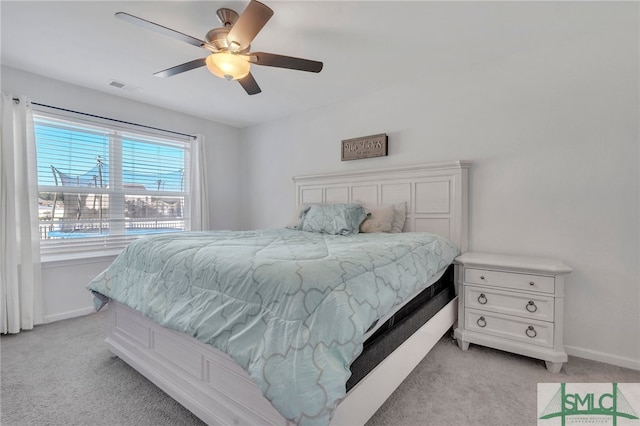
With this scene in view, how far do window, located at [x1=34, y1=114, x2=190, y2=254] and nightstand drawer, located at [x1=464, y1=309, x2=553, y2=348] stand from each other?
11.9 feet

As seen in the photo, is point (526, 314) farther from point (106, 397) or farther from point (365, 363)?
point (106, 397)

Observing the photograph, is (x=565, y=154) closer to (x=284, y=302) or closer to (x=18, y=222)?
(x=284, y=302)

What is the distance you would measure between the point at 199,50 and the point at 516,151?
109 inches

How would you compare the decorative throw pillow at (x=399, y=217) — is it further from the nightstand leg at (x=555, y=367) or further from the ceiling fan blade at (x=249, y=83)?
the ceiling fan blade at (x=249, y=83)

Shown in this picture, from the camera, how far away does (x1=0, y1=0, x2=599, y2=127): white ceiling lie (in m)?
1.83

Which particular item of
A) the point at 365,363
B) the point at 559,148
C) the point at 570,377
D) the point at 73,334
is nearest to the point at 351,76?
the point at 559,148

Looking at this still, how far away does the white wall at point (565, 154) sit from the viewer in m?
1.96

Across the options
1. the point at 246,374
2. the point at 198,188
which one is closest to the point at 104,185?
the point at 198,188

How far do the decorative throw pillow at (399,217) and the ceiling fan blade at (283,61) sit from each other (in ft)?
5.03

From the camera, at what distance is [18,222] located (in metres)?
2.54

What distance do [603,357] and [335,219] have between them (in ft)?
7.32

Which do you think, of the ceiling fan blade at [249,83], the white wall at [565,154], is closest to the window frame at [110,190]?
the ceiling fan blade at [249,83]

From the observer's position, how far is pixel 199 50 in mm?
2309

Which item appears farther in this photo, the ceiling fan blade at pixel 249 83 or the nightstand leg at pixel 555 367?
the ceiling fan blade at pixel 249 83
